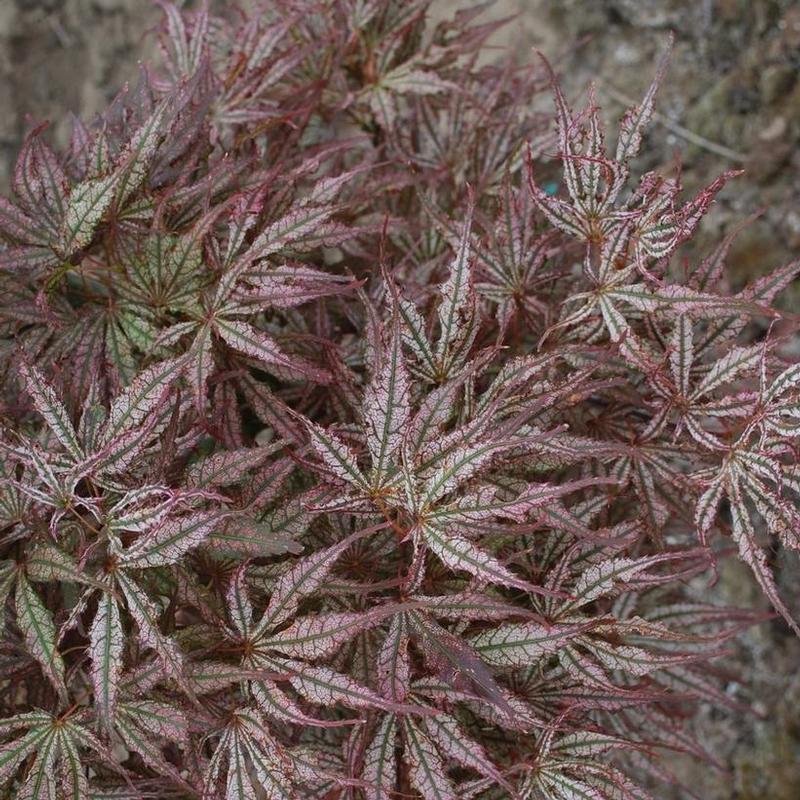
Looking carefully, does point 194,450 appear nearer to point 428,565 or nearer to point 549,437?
point 428,565

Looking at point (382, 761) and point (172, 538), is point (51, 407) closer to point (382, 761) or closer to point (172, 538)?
point (172, 538)

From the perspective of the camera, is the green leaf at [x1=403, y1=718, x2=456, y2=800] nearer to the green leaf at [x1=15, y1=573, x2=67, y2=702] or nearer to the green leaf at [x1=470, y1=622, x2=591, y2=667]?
the green leaf at [x1=470, y1=622, x2=591, y2=667]

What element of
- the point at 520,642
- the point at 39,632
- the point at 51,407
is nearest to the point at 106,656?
the point at 39,632

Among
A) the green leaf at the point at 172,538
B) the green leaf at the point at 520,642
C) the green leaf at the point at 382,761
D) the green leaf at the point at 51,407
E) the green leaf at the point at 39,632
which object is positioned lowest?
the green leaf at the point at 382,761

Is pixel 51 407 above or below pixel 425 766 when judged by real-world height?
above

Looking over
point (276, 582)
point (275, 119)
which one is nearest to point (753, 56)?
point (275, 119)

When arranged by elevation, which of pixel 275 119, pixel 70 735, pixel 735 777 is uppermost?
pixel 275 119

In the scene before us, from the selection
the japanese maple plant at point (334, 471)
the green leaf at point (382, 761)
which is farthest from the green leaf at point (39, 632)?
the green leaf at point (382, 761)

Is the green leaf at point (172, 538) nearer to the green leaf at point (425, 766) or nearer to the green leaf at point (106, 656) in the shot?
the green leaf at point (106, 656)
